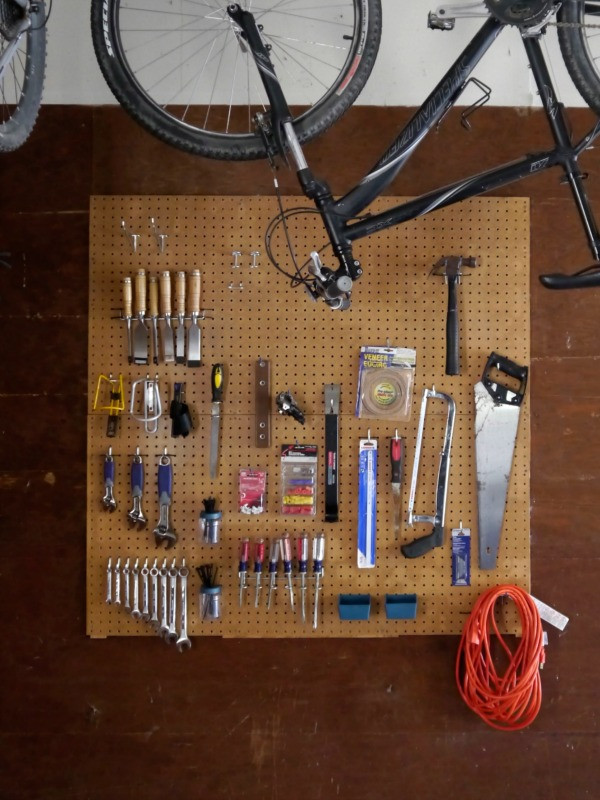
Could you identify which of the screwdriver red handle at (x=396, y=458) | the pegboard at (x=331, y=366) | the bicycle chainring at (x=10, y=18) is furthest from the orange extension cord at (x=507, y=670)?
the bicycle chainring at (x=10, y=18)

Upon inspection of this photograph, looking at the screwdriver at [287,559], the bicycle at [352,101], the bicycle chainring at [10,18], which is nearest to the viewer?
the bicycle chainring at [10,18]

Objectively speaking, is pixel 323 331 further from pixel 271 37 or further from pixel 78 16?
pixel 78 16

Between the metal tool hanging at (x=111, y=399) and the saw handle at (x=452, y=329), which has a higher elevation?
the saw handle at (x=452, y=329)

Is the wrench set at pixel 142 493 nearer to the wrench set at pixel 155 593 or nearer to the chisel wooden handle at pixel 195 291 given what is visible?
the wrench set at pixel 155 593

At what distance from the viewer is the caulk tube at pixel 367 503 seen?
2393 millimetres

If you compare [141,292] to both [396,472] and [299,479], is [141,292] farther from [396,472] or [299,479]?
[396,472]

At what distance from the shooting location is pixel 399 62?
2.42m

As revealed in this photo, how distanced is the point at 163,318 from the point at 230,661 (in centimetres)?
129

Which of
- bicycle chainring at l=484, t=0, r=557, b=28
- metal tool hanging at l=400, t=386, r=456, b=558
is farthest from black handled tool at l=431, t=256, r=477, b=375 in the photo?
bicycle chainring at l=484, t=0, r=557, b=28

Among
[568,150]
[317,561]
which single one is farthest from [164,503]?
[568,150]

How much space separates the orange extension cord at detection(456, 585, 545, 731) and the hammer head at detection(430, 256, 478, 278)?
3.69 ft

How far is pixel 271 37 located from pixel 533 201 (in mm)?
1117

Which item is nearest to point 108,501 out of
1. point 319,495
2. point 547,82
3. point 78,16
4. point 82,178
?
point 319,495

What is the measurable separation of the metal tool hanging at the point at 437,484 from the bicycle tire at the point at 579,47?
1042 millimetres
